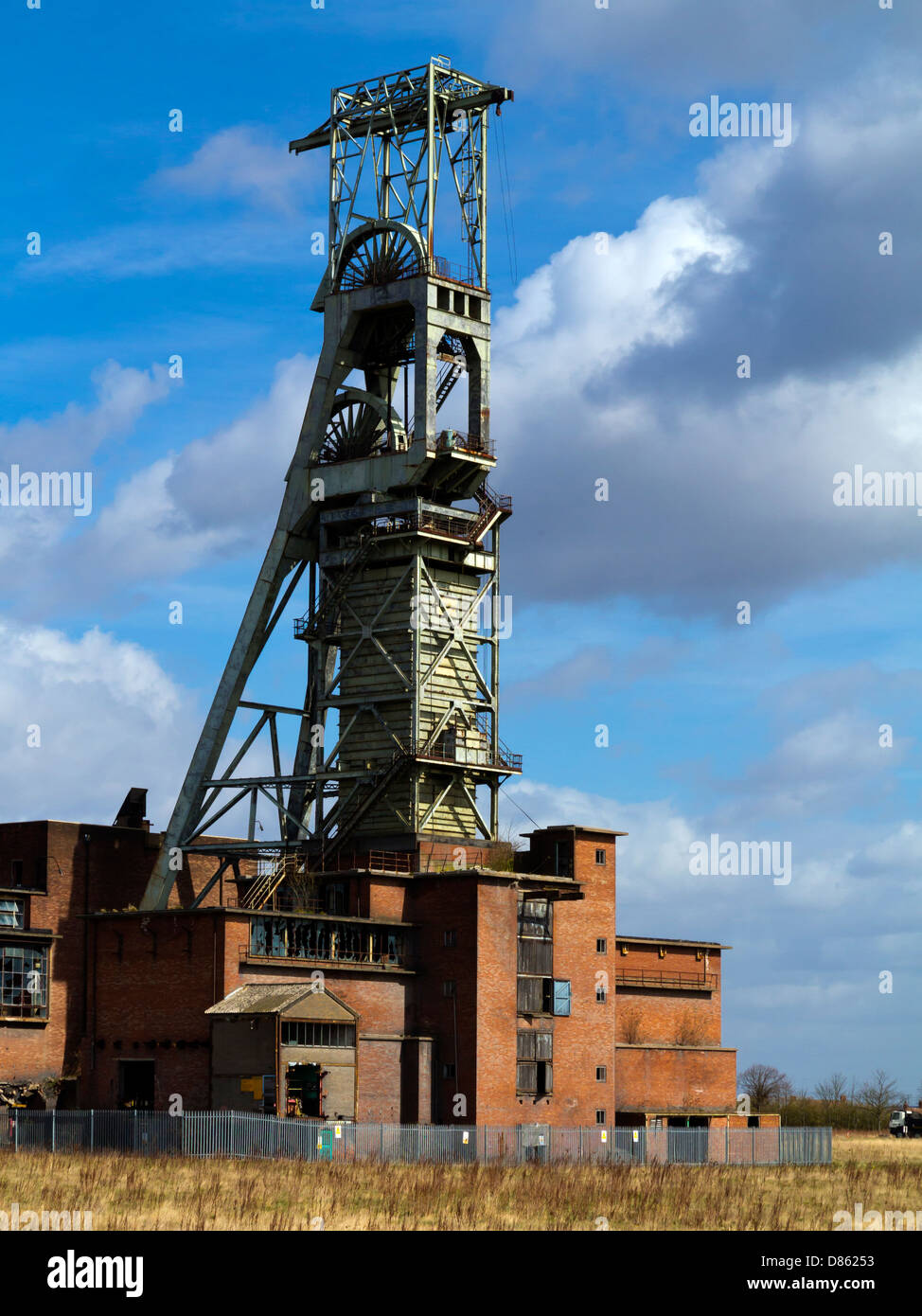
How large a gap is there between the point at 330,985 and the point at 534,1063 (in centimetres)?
826

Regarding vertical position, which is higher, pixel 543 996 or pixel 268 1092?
pixel 543 996

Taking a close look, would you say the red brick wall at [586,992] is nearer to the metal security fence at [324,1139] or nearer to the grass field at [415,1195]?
the metal security fence at [324,1139]

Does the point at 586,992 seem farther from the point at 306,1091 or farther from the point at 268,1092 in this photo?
the point at 268,1092

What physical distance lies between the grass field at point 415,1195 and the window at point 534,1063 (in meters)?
10.7

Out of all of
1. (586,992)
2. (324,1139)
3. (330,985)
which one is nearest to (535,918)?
(586,992)

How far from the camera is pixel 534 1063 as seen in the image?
68.9 m

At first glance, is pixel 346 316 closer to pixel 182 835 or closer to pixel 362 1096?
pixel 182 835

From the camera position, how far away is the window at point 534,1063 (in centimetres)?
6844

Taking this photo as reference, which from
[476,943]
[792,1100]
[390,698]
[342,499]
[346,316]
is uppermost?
[346,316]

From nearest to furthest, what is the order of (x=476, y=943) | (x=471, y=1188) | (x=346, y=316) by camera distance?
(x=471, y=1188)
(x=476, y=943)
(x=346, y=316)

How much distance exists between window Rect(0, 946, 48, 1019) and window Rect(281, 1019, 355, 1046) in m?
11.4
